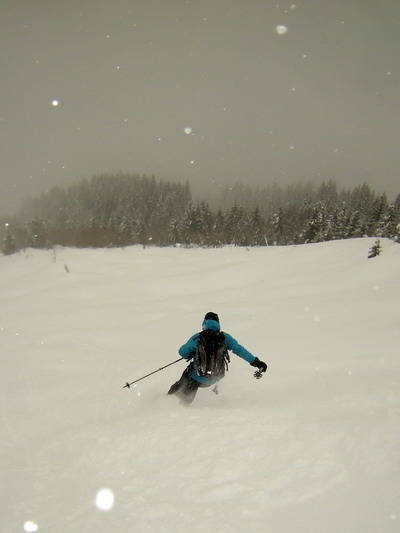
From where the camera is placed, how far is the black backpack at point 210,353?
509 cm

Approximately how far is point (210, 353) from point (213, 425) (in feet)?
3.93

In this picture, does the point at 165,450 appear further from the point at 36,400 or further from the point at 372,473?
the point at 36,400

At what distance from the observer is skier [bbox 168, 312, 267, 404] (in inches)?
201

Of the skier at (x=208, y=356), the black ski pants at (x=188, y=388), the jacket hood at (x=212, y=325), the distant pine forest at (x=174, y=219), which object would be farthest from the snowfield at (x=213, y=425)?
the distant pine forest at (x=174, y=219)

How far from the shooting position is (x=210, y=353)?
5.11 metres

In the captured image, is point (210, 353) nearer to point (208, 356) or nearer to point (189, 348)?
point (208, 356)

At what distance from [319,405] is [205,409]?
1745 millimetres

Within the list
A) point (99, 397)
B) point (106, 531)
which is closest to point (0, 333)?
point (99, 397)

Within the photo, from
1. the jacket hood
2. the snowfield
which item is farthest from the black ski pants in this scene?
the jacket hood

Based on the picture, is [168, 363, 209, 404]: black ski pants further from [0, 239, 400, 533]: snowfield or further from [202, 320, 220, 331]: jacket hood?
[202, 320, 220, 331]: jacket hood

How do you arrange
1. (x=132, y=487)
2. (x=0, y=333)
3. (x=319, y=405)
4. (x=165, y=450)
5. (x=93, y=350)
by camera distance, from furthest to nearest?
1. (x=0, y=333)
2. (x=93, y=350)
3. (x=319, y=405)
4. (x=165, y=450)
5. (x=132, y=487)

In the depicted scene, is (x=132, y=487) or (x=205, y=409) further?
(x=205, y=409)

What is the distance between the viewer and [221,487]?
314 centimetres

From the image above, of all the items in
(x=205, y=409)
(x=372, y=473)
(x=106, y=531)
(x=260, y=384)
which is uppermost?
(x=372, y=473)
